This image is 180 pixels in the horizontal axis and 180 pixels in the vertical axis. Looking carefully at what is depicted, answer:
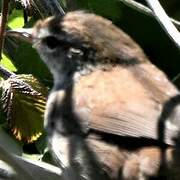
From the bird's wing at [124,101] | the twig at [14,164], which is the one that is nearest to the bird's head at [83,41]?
the bird's wing at [124,101]

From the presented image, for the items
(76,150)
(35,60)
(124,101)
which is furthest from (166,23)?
(35,60)

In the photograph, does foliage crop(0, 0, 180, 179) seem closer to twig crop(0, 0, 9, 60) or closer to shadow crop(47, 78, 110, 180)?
shadow crop(47, 78, 110, 180)

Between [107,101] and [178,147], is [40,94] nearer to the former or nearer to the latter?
[107,101]

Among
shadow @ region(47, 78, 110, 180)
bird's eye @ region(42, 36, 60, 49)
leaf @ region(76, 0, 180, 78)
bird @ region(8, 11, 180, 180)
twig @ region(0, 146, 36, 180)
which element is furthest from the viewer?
leaf @ region(76, 0, 180, 78)

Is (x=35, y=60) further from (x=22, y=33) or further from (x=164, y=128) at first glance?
(x=164, y=128)

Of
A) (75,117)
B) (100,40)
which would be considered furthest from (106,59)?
(75,117)

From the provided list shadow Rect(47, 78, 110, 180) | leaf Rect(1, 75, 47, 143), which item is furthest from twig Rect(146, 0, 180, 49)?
→ leaf Rect(1, 75, 47, 143)
